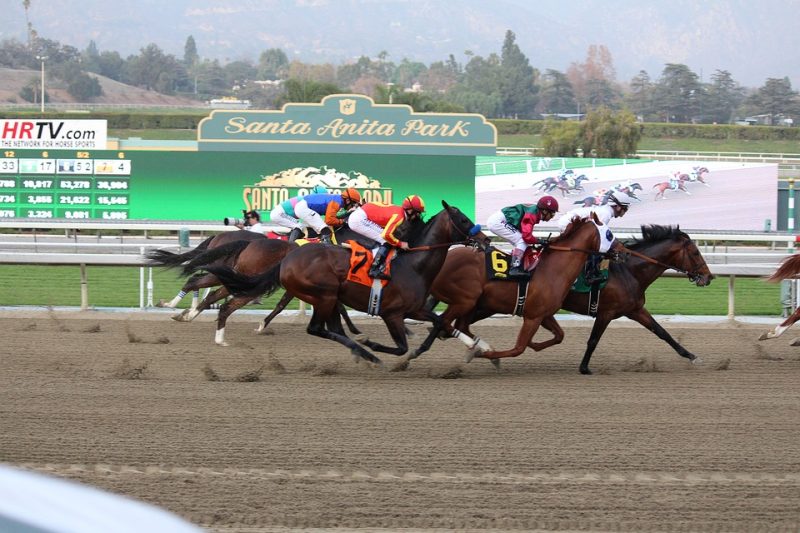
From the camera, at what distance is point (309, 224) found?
35.3 feet

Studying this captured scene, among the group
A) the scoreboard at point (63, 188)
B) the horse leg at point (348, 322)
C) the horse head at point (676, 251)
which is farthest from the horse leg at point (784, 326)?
the scoreboard at point (63, 188)

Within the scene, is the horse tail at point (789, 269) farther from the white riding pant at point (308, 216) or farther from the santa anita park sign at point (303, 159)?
the santa anita park sign at point (303, 159)

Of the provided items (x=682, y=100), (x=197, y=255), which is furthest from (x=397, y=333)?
(x=682, y=100)

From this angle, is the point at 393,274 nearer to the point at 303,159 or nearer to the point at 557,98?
the point at 303,159

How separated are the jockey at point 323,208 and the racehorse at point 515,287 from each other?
1.48m

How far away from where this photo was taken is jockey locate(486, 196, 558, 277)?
890 centimetres

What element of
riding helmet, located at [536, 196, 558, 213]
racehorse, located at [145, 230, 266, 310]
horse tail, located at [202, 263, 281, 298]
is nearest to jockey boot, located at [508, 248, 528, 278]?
riding helmet, located at [536, 196, 558, 213]

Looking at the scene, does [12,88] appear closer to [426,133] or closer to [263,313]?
[426,133]

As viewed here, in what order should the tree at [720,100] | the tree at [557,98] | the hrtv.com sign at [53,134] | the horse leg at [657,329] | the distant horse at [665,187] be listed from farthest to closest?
the tree at [557,98] < the tree at [720,100] < the distant horse at [665,187] < the hrtv.com sign at [53,134] < the horse leg at [657,329]

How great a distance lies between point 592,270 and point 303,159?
65.4 ft

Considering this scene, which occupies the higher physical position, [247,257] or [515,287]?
[247,257]

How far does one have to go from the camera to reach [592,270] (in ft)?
30.1

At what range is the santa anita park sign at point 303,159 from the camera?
28.0 m

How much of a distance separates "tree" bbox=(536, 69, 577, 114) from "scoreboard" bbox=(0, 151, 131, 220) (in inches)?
3675
